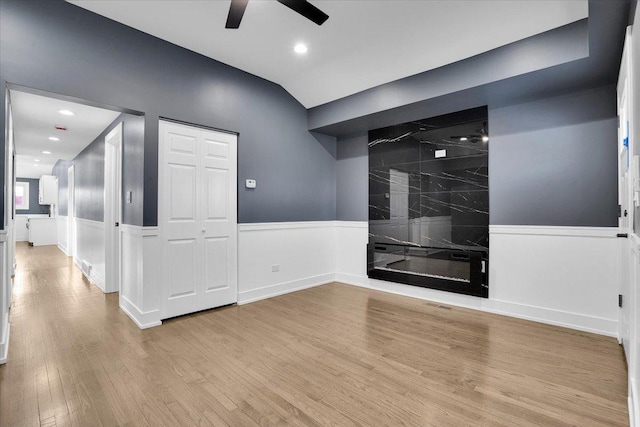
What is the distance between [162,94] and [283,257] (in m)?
2.48

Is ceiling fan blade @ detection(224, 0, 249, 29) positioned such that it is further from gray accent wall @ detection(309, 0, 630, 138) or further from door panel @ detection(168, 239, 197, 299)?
door panel @ detection(168, 239, 197, 299)

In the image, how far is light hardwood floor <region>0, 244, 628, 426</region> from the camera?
175 cm

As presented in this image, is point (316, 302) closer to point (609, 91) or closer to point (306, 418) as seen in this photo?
point (306, 418)

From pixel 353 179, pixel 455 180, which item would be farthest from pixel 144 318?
pixel 455 180

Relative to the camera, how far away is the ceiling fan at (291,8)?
2178 millimetres

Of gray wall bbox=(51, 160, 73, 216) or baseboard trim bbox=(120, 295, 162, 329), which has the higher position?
gray wall bbox=(51, 160, 73, 216)

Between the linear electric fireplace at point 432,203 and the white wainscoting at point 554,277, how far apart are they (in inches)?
6.3

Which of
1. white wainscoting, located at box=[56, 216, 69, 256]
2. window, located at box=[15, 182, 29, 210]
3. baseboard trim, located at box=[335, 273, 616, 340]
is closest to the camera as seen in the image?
baseboard trim, located at box=[335, 273, 616, 340]

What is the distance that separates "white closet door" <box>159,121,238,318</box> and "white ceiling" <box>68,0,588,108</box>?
963 mm

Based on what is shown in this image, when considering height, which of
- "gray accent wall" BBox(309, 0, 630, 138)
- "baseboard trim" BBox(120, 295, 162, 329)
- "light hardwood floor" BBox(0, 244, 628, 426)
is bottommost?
"light hardwood floor" BBox(0, 244, 628, 426)

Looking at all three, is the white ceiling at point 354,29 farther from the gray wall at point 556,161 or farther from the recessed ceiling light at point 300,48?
the gray wall at point 556,161

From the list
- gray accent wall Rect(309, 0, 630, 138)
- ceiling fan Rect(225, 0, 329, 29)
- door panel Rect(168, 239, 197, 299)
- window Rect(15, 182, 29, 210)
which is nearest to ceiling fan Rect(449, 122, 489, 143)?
gray accent wall Rect(309, 0, 630, 138)

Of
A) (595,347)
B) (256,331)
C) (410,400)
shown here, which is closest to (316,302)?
(256,331)

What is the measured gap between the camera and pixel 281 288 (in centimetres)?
431
